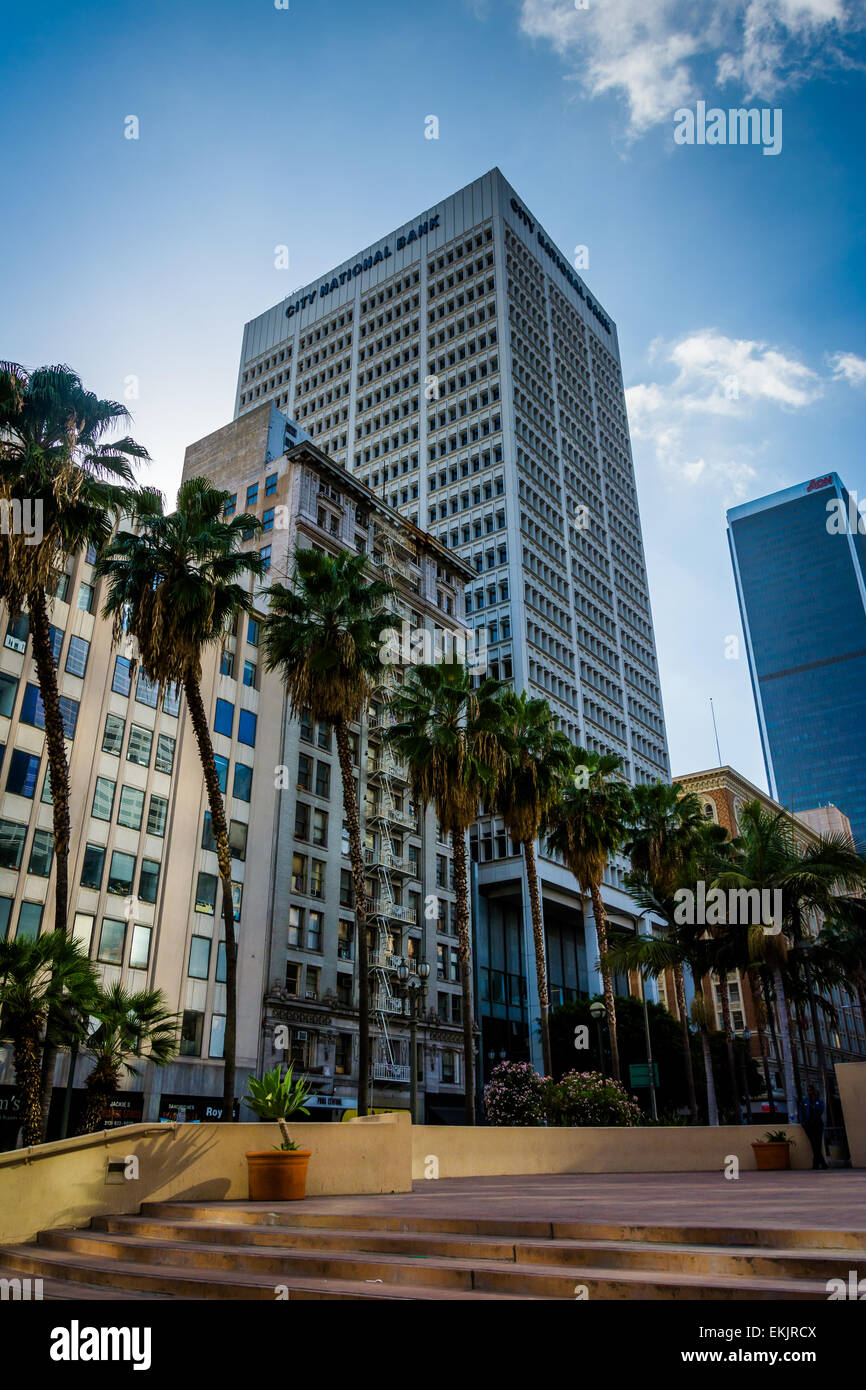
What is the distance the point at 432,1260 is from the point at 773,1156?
20.8 m

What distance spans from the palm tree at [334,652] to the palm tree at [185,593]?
8.06ft

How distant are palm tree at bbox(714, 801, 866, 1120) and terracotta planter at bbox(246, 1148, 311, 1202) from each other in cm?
2114

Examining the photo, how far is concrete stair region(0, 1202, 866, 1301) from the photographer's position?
21.0 feet

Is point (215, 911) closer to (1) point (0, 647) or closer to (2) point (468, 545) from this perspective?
(1) point (0, 647)

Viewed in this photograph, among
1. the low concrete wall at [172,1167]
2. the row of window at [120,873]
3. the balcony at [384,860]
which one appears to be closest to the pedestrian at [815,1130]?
the low concrete wall at [172,1167]

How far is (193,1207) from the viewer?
39.5 feet

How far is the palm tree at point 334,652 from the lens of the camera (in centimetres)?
2855

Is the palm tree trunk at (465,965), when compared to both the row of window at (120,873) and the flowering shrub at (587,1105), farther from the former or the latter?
the row of window at (120,873)

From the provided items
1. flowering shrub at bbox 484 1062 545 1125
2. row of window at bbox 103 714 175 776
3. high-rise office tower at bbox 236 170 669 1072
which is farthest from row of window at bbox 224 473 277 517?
flowering shrub at bbox 484 1062 545 1125
